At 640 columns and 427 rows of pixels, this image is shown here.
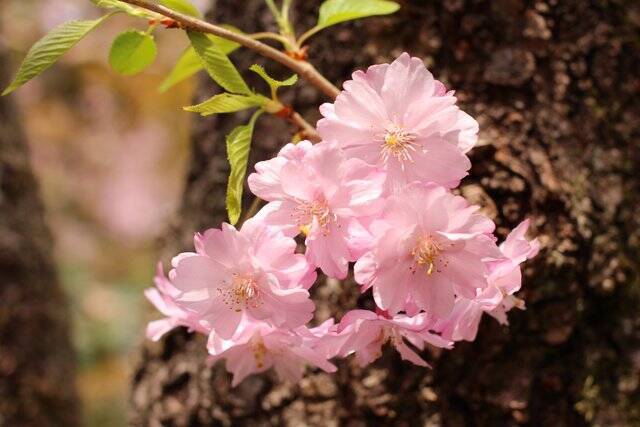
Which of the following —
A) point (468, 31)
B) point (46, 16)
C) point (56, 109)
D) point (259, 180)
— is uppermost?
point (259, 180)

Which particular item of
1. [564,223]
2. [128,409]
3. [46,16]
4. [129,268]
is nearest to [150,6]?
[564,223]

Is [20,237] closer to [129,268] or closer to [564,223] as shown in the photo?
[564,223]

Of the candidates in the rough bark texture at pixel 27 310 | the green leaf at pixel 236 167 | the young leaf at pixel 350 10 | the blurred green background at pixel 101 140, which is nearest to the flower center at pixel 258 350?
the green leaf at pixel 236 167

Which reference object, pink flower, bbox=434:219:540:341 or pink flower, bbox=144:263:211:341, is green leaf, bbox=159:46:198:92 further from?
pink flower, bbox=434:219:540:341

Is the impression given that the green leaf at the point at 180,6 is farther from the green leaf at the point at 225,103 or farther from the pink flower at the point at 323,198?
the pink flower at the point at 323,198

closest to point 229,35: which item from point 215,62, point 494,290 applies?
point 215,62

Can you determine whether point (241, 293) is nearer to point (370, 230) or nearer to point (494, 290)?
point (370, 230)
